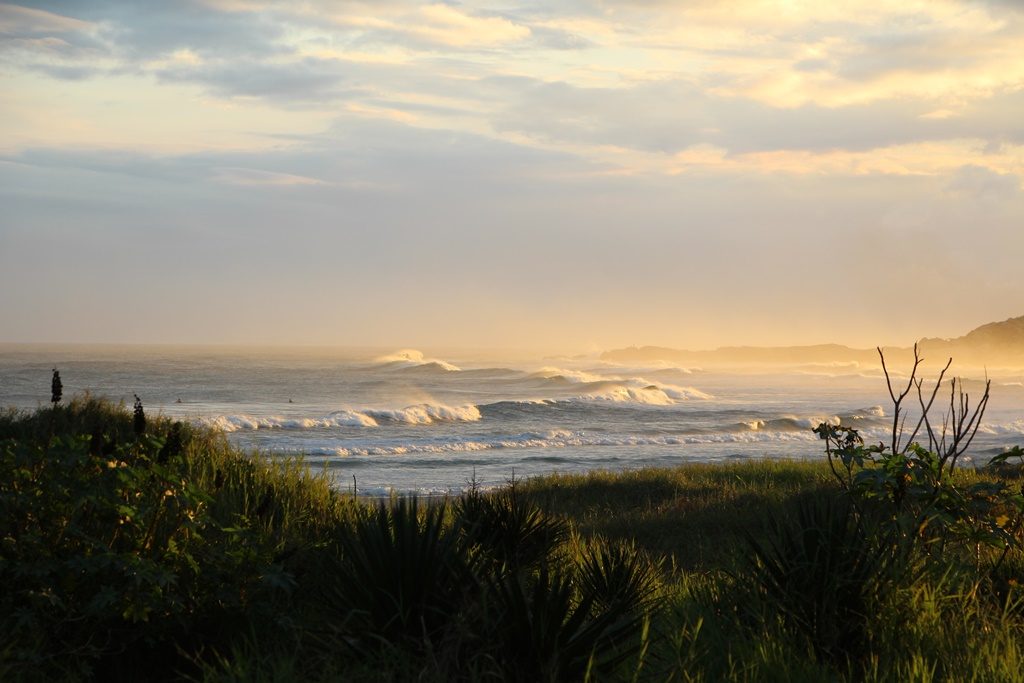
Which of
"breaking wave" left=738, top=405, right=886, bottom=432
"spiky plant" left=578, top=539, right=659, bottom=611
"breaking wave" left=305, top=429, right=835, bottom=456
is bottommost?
"breaking wave" left=305, top=429, right=835, bottom=456

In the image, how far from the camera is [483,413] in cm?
5378

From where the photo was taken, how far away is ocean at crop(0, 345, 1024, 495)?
3144 cm

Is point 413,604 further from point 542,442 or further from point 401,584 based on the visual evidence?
point 542,442

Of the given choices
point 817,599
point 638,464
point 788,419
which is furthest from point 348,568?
point 788,419

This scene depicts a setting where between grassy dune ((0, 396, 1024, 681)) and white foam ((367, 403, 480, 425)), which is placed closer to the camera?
grassy dune ((0, 396, 1024, 681))

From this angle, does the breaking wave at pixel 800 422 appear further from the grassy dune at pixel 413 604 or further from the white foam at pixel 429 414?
the grassy dune at pixel 413 604

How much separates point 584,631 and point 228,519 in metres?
3.75

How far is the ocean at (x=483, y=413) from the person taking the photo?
3144 cm

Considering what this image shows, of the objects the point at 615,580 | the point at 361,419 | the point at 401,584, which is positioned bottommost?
the point at 361,419

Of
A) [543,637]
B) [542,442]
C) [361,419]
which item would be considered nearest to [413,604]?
[543,637]

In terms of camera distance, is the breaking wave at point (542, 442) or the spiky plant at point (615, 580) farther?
the breaking wave at point (542, 442)

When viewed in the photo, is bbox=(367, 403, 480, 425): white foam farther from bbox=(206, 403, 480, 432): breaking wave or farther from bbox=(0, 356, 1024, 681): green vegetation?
bbox=(0, 356, 1024, 681): green vegetation

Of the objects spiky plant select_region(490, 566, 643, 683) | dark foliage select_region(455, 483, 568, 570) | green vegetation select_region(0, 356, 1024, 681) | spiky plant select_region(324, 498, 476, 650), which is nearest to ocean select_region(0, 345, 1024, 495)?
dark foliage select_region(455, 483, 568, 570)

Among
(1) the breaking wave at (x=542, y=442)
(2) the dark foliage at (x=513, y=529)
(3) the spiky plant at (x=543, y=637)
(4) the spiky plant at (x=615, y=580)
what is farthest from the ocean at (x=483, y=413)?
(3) the spiky plant at (x=543, y=637)
